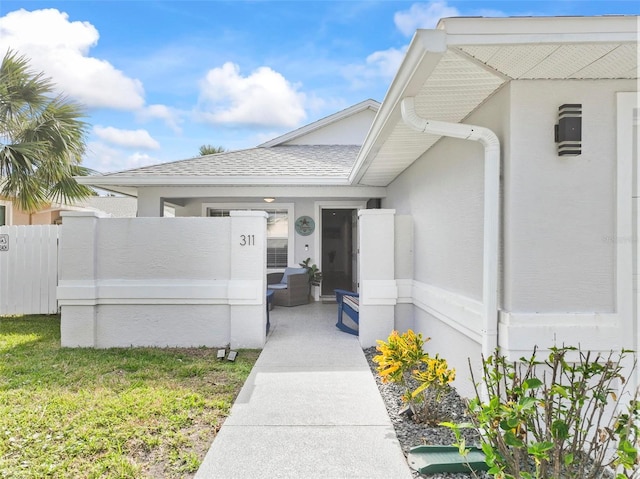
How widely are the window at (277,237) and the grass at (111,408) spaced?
4796 millimetres

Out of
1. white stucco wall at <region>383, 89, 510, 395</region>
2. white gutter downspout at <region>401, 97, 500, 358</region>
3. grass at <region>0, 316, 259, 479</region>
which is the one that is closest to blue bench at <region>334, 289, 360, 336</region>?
white stucco wall at <region>383, 89, 510, 395</region>

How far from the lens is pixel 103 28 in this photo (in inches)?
356

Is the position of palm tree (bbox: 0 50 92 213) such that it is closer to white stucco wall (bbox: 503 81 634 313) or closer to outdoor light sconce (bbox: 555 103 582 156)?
white stucco wall (bbox: 503 81 634 313)

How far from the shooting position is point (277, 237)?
10.1 meters

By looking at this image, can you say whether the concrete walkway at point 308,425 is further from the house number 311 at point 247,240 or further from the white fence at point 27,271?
the white fence at point 27,271

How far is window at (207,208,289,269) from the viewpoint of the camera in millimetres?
10086

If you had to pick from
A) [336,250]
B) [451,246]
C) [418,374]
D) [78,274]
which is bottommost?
[418,374]

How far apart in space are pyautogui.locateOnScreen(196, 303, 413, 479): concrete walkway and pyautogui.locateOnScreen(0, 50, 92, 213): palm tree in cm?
610

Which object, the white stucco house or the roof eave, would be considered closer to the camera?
the white stucco house

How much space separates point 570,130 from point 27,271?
9.38 m

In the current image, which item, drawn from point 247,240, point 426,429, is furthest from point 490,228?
point 247,240

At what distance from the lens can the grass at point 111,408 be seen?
276 centimetres

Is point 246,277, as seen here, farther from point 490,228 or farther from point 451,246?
point 490,228

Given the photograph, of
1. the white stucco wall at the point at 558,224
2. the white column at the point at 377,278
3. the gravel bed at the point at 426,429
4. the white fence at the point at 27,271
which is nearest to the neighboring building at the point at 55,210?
the white fence at the point at 27,271
